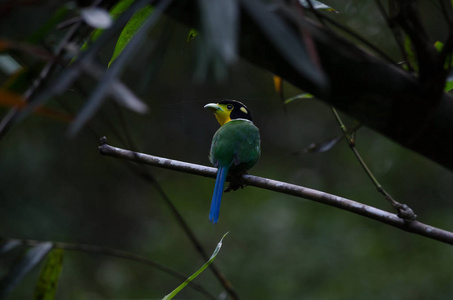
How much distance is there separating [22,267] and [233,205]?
5.63 m

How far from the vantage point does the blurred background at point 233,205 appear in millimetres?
5852

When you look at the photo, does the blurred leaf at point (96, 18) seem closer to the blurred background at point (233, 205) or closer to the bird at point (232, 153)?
the bird at point (232, 153)

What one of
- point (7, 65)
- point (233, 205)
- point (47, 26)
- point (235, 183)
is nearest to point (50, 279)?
point (7, 65)

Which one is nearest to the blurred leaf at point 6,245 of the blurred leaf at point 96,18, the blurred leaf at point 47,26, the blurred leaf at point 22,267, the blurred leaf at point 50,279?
the blurred leaf at point 22,267

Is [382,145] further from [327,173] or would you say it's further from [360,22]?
[360,22]

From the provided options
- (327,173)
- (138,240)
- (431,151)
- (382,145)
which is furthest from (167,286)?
(431,151)

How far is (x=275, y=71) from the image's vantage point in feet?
3.30

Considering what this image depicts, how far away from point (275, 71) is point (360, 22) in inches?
202

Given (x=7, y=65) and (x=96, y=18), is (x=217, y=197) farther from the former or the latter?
(x=96, y=18)

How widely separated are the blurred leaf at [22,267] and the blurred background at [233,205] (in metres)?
3.71

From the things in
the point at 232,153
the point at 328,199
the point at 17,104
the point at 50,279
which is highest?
the point at 17,104

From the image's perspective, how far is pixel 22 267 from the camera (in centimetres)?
149

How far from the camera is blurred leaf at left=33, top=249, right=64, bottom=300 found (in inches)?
64.9

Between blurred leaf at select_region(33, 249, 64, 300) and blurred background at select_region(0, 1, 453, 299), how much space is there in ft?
11.9
